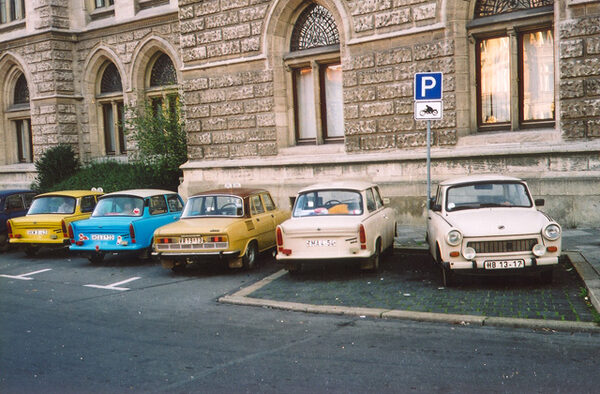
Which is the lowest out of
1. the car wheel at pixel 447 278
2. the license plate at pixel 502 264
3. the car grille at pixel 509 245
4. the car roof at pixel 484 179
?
the car wheel at pixel 447 278

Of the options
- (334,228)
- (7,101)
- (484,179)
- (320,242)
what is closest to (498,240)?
(484,179)

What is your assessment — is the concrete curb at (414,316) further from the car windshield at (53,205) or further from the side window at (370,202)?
the car windshield at (53,205)

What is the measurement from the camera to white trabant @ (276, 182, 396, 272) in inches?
388

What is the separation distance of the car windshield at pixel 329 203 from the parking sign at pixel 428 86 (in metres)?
2.18

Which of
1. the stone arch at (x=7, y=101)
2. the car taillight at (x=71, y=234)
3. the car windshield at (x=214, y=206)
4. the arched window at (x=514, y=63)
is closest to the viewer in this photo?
the car windshield at (x=214, y=206)

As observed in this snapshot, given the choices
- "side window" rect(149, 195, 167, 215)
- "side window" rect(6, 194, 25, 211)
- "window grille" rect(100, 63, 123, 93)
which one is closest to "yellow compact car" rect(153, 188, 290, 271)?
"side window" rect(149, 195, 167, 215)

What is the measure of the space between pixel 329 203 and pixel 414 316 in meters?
3.78

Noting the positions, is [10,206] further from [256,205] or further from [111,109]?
[111,109]

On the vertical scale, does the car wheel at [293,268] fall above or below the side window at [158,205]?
below

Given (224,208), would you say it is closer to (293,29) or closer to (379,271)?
(379,271)

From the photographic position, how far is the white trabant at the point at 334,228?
984 centimetres

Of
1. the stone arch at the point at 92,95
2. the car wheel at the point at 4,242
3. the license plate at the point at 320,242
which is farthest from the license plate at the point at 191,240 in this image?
the stone arch at the point at 92,95

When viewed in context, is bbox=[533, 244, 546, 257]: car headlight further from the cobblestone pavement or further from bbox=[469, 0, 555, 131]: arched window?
bbox=[469, 0, 555, 131]: arched window

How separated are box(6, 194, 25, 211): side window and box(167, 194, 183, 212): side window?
15.9 feet
